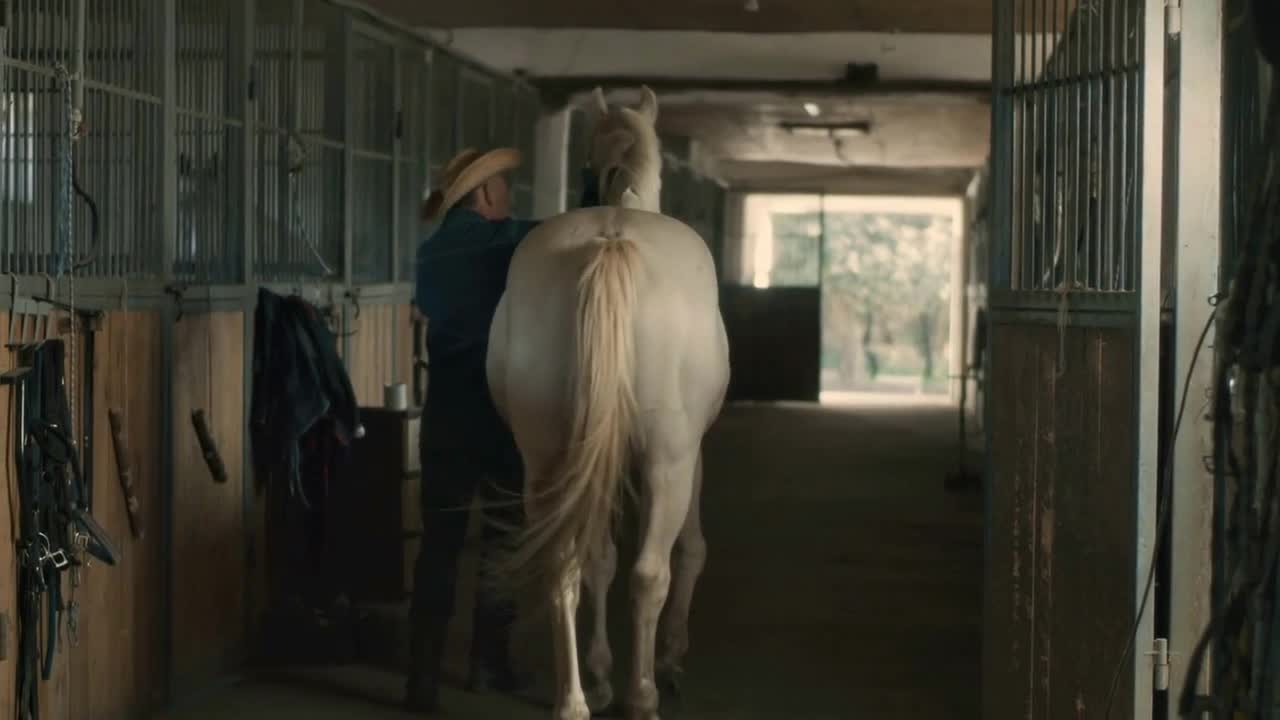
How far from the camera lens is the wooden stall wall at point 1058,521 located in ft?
11.3

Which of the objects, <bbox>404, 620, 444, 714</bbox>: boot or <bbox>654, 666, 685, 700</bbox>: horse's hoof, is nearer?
<bbox>404, 620, 444, 714</bbox>: boot

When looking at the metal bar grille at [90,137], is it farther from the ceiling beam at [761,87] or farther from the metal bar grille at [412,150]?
the ceiling beam at [761,87]

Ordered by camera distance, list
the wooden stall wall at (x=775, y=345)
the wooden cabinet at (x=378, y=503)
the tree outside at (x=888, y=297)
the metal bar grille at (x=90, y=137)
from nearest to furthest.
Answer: the metal bar grille at (x=90, y=137) < the wooden cabinet at (x=378, y=503) < the wooden stall wall at (x=775, y=345) < the tree outside at (x=888, y=297)

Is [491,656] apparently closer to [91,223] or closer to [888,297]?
[91,223]

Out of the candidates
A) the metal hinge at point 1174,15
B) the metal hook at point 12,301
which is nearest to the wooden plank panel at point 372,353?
the metal hook at point 12,301

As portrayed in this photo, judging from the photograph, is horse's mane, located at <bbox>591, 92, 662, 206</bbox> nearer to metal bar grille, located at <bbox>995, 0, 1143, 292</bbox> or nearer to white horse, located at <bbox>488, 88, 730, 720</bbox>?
white horse, located at <bbox>488, 88, 730, 720</bbox>

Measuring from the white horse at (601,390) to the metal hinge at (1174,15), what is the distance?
1362 mm

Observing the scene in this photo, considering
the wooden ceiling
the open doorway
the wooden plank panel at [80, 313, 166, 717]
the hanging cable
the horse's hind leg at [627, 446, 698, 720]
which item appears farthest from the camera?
the open doorway

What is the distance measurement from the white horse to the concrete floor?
0.67 m

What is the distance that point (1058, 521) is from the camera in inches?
151

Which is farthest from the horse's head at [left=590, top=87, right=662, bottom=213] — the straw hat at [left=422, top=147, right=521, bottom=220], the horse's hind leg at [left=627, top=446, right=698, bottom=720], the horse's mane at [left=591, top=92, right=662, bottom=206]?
the horse's hind leg at [left=627, top=446, right=698, bottom=720]

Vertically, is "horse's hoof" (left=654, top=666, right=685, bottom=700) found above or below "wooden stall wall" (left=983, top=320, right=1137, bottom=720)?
below

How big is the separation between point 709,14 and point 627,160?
13.4ft

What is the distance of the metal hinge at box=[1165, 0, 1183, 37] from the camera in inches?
127
